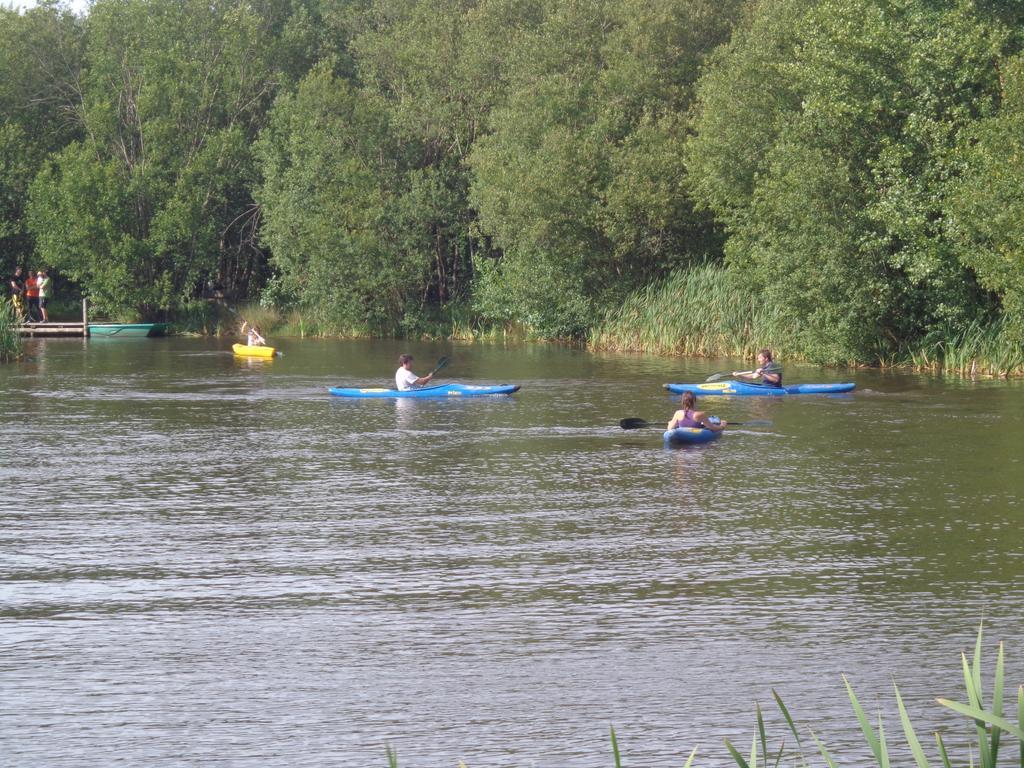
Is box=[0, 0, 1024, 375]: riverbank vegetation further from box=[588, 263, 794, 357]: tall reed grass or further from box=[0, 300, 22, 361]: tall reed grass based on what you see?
box=[0, 300, 22, 361]: tall reed grass

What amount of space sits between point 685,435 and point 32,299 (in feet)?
127

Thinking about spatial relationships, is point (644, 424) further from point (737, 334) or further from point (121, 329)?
point (121, 329)

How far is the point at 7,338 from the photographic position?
33.4m

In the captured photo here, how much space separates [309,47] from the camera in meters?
55.6

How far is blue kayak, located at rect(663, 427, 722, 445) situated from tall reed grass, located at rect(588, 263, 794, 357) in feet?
46.8

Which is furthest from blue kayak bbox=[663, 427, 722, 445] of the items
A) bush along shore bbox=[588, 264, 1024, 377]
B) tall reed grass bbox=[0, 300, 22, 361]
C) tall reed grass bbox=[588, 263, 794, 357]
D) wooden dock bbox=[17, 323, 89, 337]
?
wooden dock bbox=[17, 323, 89, 337]

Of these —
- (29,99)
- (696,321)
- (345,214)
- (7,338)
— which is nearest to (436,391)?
(696,321)

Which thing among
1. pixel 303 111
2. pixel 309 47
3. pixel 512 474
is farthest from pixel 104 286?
pixel 512 474

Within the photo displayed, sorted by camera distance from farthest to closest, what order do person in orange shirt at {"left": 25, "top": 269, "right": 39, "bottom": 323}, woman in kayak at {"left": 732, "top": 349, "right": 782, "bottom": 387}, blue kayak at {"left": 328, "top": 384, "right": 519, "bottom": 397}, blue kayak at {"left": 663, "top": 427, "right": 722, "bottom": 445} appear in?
person in orange shirt at {"left": 25, "top": 269, "right": 39, "bottom": 323} → blue kayak at {"left": 328, "top": 384, "right": 519, "bottom": 397} → woman in kayak at {"left": 732, "top": 349, "right": 782, "bottom": 387} → blue kayak at {"left": 663, "top": 427, "right": 722, "bottom": 445}

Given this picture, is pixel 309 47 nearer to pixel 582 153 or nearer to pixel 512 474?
pixel 582 153

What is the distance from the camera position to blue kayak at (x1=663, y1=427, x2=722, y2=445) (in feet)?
60.2

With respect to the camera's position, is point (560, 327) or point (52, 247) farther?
point (52, 247)

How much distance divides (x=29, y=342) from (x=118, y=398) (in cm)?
1944

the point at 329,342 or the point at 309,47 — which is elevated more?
the point at 309,47
